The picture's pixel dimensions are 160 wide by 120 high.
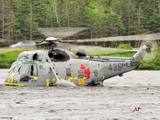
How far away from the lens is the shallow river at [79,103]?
33.6m

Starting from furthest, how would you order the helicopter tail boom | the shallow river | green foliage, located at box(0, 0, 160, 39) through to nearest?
1. green foliage, located at box(0, 0, 160, 39)
2. the helicopter tail boom
3. the shallow river

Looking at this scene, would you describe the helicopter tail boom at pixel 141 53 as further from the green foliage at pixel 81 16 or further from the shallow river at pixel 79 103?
the green foliage at pixel 81 16

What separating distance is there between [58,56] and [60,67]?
0.78m

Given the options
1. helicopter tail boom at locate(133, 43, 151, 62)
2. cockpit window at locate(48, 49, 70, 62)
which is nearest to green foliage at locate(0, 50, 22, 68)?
helicopter tail boom at locate(133, 43, 151, 62)

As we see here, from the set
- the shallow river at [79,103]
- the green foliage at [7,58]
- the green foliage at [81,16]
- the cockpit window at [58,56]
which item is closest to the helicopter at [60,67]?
the cockpit window at [58,56]

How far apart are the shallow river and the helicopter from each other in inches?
40.5

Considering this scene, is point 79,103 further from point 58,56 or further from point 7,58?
point 7,58

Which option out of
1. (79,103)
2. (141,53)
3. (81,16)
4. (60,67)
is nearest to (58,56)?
(60,67)

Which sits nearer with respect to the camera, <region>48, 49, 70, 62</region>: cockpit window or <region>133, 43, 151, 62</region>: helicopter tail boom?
<region>48, 49, 70, 62</region>: cockpit window

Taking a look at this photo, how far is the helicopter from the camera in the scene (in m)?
51.2

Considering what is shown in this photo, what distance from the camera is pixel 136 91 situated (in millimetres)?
49375

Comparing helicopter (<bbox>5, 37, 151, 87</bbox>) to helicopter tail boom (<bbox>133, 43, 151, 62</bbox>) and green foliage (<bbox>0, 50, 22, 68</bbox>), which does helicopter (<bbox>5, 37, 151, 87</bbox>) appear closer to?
helicopter tail boom (<bbox>133, 43, 151, 62</bbox>)

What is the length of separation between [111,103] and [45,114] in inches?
256

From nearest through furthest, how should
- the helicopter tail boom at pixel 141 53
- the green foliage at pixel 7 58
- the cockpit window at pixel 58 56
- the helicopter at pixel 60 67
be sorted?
the helicopter at pixel 60 67, the cockpit window at pixel 58 56, the helicopter tail boom at pixel 141 53, the green foliage at pixel 7 58
